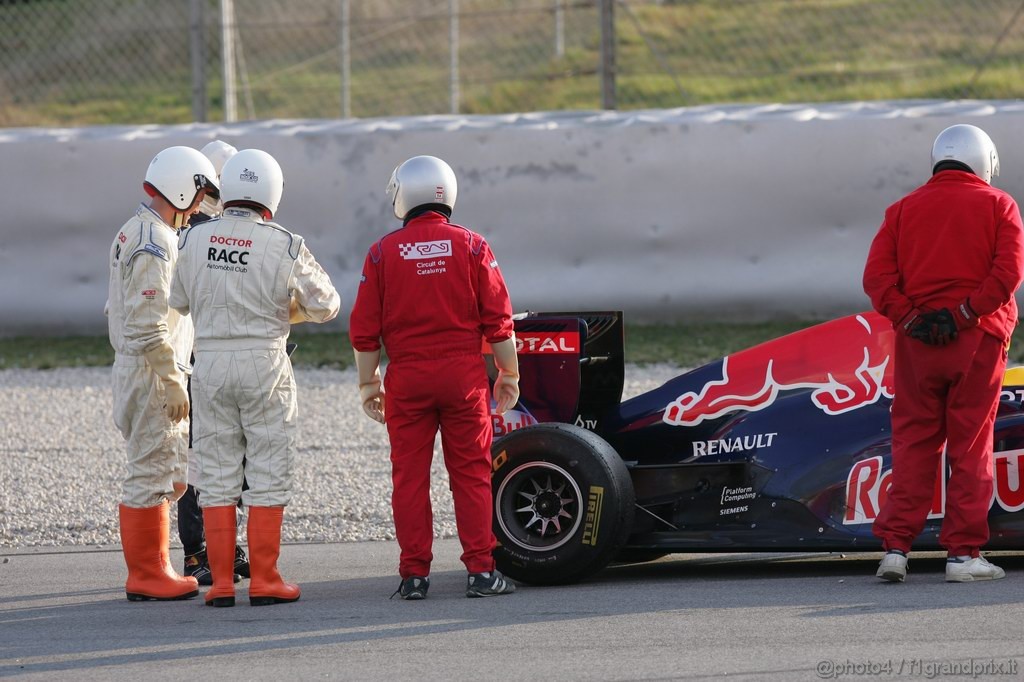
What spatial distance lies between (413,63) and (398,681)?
12.2m

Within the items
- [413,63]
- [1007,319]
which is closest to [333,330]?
[413,63]

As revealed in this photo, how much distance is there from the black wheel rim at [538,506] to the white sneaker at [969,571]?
147 centimetres

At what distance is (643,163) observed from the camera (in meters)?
12.5

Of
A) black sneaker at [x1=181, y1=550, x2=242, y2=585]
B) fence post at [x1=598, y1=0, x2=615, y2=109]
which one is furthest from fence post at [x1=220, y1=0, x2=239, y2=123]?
black sneaker at [x1=181, y1=550, x2=242, y2=585]

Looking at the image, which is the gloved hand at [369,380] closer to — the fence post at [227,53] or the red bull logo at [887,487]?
the red bull logo at [887,487]

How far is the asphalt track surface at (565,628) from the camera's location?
472 centimetres

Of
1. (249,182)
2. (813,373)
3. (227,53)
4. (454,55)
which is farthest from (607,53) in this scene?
(249,182)

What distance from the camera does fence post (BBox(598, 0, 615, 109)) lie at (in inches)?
520

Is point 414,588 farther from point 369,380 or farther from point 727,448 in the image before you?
point 727,448

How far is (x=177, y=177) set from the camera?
6180mm

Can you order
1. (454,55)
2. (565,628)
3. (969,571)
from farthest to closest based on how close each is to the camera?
(454,55) → (969,571) → (565,628)

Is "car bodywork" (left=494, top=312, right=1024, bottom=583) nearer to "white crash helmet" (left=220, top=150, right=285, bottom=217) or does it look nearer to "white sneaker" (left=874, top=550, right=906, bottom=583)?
"white sneaker" (left=874, top=550, right=906, bottom=583)

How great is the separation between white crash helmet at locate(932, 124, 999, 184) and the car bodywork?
0.75 metres

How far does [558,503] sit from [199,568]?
1.69m
